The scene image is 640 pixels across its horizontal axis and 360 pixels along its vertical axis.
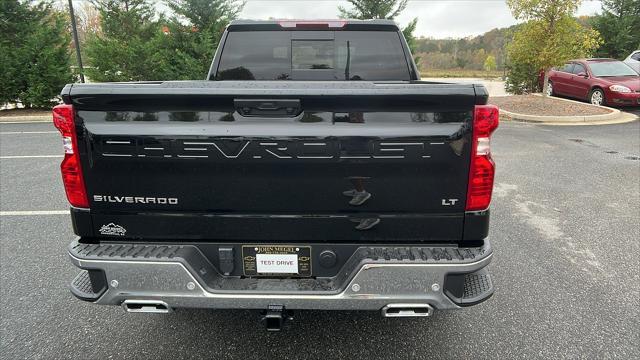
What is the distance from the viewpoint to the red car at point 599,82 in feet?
45.5

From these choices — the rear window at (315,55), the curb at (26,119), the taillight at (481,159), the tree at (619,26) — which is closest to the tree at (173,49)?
the curb at (26,119)

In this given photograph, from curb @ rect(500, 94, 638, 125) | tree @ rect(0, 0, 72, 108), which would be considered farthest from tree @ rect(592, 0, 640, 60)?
tree @ rect(0, 0, 72, 108)

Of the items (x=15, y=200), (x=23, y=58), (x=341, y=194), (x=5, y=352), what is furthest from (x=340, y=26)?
(x=23, y=58)

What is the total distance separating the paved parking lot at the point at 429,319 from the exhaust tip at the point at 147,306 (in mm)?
618

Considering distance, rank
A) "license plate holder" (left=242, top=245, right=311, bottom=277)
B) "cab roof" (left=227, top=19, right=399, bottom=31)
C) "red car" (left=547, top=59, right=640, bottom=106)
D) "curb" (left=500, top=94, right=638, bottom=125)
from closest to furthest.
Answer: "license plate holder" (left=242, top=245, right=311, bottom=277) → "cab roof" (left=227, top=19, right=399, bottom=31) → "curb" (left=500, top=94, right=638, bottom=125) → "red car" (left=547, top=59, right=640, bottom=106)

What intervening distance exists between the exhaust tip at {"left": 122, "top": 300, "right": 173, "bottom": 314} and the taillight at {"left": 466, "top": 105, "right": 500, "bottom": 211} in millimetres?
1705

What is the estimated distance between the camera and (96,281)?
231 centimetres

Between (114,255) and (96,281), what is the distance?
206 mm

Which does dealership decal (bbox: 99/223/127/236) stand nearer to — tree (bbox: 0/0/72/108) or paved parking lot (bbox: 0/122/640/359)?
paved parking lot (bbox: 0/122/640/359)

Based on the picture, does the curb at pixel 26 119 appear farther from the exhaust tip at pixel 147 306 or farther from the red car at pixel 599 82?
the red car at pixel 599 82

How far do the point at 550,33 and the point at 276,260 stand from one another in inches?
550

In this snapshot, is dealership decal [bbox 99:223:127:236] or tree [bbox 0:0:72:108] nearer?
dealership decal [bbox 99:223:127:236]

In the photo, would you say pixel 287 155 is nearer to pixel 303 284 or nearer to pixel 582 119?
pixel 303 284

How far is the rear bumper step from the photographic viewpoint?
2.17 metres
